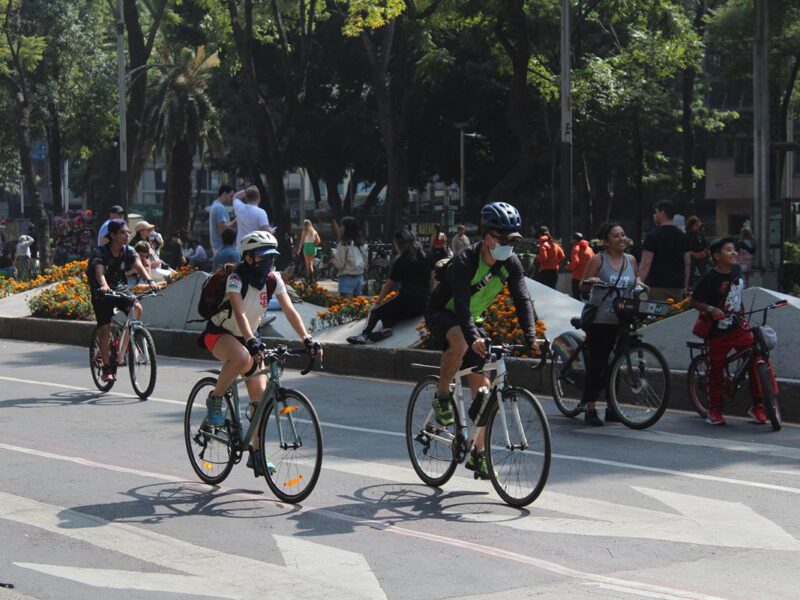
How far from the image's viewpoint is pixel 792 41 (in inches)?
1505

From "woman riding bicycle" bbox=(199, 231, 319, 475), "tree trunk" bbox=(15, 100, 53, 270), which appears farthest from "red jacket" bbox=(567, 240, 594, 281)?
"tree trunk" bbox=(15, 100, 53, 270)

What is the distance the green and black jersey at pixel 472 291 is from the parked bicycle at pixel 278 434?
91 centimetres

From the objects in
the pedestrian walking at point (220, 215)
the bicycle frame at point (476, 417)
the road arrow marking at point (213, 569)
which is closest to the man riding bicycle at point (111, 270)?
the pedestrian walking at point (220, 215)

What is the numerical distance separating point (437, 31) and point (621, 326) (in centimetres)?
2619

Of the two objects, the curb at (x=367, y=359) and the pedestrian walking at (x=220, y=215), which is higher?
the pedestrian walking at (x=220, y=215)

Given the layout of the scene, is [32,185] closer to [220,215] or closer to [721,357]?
[220,215]

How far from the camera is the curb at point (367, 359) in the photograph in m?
12.4

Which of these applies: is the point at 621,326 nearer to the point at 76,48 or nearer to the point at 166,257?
the point at 166,257

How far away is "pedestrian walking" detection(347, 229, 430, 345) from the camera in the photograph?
643 inches

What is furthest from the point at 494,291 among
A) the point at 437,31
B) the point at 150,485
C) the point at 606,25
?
the point at 606,25

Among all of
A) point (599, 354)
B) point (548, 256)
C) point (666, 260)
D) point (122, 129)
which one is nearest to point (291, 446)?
Result: point (599, 354)

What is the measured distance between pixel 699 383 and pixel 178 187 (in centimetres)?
A: 4795

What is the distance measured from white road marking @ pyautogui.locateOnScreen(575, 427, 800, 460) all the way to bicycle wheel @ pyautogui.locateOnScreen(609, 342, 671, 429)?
0.14 meters

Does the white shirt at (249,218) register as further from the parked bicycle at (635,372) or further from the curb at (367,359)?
the parked bicycle at (635,372)
